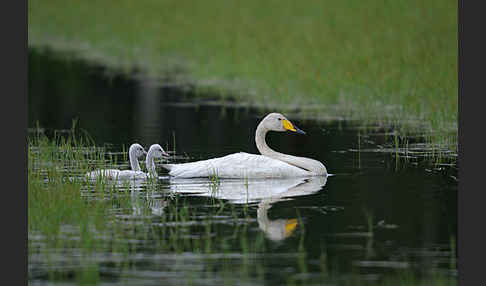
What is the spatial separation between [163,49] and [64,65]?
420 cm

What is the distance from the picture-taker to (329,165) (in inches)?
578

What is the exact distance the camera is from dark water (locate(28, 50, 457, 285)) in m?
8.80

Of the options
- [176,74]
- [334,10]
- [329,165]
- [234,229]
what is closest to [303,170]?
[329,165]

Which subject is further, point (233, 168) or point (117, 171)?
point (233, 168)

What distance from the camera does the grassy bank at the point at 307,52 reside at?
2006 cm

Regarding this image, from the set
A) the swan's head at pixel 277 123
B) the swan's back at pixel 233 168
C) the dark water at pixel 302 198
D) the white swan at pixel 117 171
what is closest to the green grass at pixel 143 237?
the dark water at pixel 302 198

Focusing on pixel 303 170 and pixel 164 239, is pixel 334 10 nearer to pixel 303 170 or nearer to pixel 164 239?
pixel 303 170

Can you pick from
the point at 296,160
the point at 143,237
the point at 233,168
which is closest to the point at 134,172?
the point at 233,168

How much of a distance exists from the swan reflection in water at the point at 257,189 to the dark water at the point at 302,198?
Result: 15 mm

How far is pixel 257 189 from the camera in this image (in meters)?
12.8

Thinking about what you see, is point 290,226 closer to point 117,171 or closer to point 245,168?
point 245,168

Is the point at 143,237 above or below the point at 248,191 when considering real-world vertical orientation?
below

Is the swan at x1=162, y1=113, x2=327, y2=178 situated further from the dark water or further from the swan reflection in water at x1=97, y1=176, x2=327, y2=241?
the dark water

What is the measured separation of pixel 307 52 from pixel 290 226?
51.5 feet
